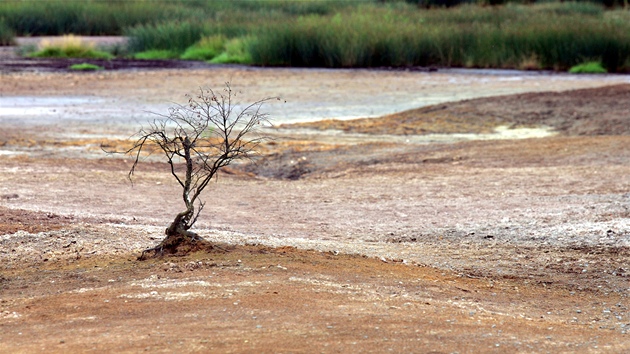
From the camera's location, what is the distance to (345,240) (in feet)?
30.6

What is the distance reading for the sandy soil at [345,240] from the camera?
591cm

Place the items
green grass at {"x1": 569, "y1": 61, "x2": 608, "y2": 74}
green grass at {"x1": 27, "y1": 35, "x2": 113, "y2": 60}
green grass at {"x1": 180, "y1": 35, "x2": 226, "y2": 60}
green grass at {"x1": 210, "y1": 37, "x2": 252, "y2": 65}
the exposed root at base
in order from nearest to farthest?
the exposed root at base < green grass at {"x1": 569, "y1": 61, "x2": 608, "y2": 74} < green grass at {"x1": 210, "y1": 37, "x2": 252, "y2": 65} < green grass at {"x1": 180, "y1": 35, "x2": 226, "y2": 60} < green grass at {"x1": 27, "y1": 35, "x2": 113, "y2": 60}

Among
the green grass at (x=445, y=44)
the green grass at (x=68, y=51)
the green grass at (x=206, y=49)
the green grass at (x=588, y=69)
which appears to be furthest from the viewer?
the green grass at (x=68, y=51)

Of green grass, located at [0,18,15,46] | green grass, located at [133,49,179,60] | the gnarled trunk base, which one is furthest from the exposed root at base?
green grass, located at [0,18,15,46]

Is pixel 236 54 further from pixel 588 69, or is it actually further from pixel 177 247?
pixel 177 247

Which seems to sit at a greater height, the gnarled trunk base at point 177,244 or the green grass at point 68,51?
the gnarled trunk base at point 177,244

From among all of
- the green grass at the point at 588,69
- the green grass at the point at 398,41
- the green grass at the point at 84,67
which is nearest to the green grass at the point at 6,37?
the green grass at the point at 398,41

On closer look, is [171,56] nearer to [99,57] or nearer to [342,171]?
[99,57]

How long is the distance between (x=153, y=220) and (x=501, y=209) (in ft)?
11.9

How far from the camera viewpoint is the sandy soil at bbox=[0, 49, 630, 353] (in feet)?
19.4

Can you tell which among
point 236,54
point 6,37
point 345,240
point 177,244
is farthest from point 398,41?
point 177,244

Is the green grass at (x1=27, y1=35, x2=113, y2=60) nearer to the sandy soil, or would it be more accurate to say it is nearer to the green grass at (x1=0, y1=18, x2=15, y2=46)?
the green grass at (x1=0, y1=18, x2=15, y2=46)

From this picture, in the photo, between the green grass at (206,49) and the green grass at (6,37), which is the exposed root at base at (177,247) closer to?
the green grass at (206,49)

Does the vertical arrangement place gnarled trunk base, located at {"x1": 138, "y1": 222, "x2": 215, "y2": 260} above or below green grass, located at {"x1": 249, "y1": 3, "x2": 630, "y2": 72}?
above
